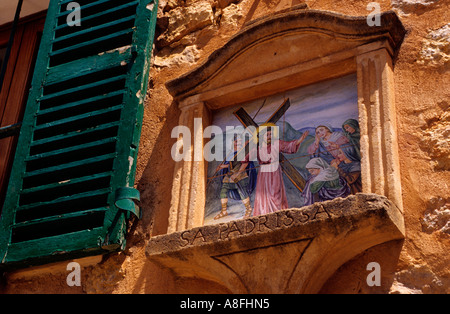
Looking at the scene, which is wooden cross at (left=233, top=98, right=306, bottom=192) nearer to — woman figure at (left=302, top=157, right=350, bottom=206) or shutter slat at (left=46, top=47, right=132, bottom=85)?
woman figure at (left=302, top=157, right=350, bottom=206)

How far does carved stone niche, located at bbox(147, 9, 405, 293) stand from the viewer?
3.47 metres

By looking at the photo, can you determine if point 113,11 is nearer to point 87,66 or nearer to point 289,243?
point 87,66

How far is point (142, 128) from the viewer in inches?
188

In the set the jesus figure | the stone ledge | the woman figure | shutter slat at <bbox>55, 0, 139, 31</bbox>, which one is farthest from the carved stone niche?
shutter slat at <bbox>55, 0, 139, 31</bbox>

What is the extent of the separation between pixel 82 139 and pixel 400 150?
76.9 inches

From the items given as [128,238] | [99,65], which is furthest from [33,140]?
[128,238]

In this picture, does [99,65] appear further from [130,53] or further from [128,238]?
[128,238]

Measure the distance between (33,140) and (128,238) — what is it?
97cm

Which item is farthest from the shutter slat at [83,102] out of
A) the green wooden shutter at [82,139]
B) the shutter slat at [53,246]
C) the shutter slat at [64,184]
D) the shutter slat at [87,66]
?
the shutter slat at [53,246]

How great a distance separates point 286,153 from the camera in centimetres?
410

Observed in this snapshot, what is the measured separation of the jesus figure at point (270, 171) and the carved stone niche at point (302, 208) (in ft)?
→ 1.04

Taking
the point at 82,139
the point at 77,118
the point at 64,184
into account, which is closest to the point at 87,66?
the point at 77,118

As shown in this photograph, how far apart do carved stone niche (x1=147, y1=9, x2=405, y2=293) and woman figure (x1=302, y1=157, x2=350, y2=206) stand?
19cm

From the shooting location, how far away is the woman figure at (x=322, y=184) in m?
3.77
